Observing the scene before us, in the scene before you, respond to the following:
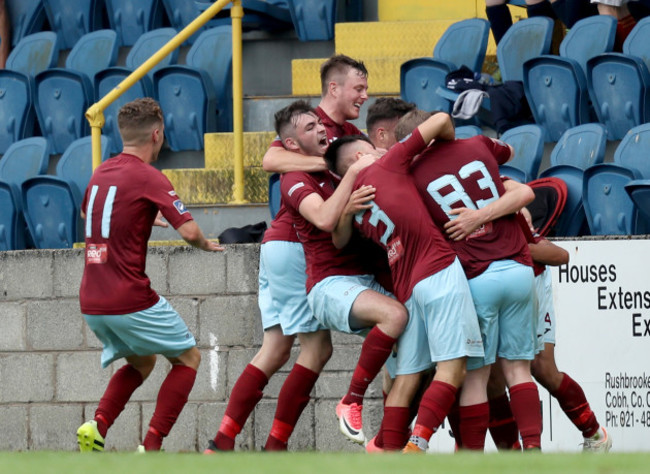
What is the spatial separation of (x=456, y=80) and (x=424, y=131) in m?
3.08

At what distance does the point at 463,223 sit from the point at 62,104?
5.11 metres

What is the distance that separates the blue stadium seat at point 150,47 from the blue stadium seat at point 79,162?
93cm

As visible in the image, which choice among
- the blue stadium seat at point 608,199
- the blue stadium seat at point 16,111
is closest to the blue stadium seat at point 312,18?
the blue stadium seat at point 16,111

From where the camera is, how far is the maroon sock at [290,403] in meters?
5.93

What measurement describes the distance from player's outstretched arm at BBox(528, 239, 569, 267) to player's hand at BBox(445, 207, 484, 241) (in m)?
0.59

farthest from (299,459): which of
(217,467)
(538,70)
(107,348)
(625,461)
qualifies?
(538,70)

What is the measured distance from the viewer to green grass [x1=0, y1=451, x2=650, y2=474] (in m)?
3.33

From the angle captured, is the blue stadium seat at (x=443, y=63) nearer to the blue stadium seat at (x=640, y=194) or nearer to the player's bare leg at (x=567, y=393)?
the blue stadium seat at (x=640, y=194)

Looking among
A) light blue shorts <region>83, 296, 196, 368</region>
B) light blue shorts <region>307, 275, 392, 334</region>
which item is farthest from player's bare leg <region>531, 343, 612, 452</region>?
light blue shorts <region>83, 296, 196, 368</region>

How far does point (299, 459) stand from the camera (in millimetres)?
3934

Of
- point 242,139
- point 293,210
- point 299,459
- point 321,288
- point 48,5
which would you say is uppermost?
point 48,5

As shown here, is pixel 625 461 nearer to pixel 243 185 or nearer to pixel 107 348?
pixel 107 348

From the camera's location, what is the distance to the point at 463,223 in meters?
5.20

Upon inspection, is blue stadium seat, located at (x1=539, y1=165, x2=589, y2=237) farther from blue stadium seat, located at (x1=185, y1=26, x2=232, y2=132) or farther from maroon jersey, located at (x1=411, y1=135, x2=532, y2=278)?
blue stadium seat, located at (x1=185, y1=26, x2=232, y2=132)
